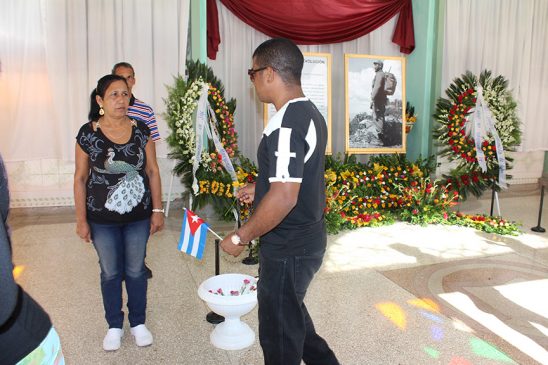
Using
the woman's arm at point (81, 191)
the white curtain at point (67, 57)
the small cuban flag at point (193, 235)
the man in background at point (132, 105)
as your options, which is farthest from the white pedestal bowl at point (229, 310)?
the white curtain at point (67, 57)

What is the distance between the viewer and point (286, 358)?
188 cm

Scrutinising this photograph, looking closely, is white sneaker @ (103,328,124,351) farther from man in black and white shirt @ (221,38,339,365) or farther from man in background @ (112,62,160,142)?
man in background @ (112,62,160,142)

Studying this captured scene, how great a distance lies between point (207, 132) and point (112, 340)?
2.81 meters

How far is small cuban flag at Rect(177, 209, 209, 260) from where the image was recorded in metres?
2.74

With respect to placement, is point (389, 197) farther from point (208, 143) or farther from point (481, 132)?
point (208, 143)

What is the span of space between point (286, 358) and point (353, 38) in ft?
17.7

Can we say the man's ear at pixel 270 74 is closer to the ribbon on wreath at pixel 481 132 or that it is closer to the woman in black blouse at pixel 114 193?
the woman in black blouse at pixel 114 193

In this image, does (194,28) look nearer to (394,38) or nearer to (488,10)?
(394,38)

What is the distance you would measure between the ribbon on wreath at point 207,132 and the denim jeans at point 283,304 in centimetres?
306

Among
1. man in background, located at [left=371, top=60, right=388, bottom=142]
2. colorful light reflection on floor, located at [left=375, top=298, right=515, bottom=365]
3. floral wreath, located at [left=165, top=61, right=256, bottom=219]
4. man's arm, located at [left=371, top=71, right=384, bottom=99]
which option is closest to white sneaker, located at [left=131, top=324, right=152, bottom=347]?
colorful light reflection on floor, located at [left=375, top=298, right=515, bottom=365]

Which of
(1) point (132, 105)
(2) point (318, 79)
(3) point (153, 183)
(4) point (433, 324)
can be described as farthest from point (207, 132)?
(4) point (433, 324)

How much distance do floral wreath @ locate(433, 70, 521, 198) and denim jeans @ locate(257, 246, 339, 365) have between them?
188 inches

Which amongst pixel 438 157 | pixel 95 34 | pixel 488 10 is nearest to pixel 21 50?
pixel 95 34

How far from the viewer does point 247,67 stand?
20.2 feet
